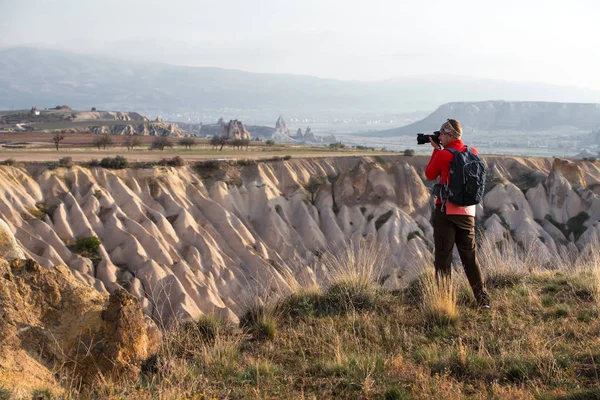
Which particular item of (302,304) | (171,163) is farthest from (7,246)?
(171,163)

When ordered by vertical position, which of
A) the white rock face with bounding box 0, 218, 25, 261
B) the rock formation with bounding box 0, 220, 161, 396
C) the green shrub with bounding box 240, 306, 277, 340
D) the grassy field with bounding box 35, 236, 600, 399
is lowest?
the green shrub with bounding box 240, 306, 277, 340

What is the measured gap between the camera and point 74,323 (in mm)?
5988

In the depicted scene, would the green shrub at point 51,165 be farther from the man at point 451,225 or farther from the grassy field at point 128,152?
the man at point 451,225

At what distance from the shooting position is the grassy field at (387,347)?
16.5 ft

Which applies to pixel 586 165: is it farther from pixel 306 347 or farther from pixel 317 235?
pixel 306 347

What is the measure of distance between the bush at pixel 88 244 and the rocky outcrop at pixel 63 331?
23169mm

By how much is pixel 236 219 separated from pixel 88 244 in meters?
10.7

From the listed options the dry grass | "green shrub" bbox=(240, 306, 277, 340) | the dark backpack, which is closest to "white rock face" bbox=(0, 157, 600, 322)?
"green shrub" bbox=(240, 306, 277, 340)

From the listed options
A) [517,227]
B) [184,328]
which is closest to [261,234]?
[517,227]

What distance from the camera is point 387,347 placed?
6320mm

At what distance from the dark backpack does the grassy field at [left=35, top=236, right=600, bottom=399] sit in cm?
124

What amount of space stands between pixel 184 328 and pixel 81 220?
2474 centimetres

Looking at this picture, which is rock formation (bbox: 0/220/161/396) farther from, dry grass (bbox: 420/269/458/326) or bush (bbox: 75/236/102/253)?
bush (bbox: 75/236/102/253)

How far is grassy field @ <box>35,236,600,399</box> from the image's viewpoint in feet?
16.5
